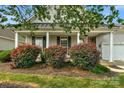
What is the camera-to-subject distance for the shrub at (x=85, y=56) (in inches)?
573

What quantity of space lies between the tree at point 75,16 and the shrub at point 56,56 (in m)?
5.47

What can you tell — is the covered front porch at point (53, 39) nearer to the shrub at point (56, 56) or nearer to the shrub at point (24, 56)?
the shrub at point (24, 56)

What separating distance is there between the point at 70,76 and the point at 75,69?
1.57 metres

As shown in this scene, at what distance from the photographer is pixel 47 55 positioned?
1538 cm

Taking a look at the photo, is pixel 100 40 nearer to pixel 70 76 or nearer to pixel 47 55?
pixel 47 55

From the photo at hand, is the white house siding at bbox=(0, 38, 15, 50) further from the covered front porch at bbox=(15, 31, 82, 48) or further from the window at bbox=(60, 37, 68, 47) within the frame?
the window at bbox=(60, 37, 68, 47)

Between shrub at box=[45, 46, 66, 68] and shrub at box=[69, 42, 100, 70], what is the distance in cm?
62

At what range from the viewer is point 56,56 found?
1505cm

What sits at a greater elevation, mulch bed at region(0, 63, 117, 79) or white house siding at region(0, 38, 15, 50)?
white house siding at region(0, 38, 15, 50)

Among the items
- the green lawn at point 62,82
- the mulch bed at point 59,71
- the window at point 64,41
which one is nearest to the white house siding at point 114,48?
the window at point 64,41

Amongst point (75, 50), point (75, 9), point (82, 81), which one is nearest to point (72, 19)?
point (75, 9)

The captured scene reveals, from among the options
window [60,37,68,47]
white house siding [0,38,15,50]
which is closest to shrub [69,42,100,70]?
window [60,37,68,47]

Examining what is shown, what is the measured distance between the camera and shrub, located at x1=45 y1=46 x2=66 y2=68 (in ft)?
49.2

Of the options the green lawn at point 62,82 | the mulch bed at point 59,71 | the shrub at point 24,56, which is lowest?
the green lawn at point 62,82
